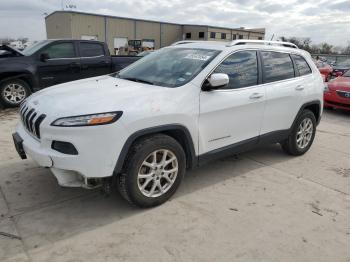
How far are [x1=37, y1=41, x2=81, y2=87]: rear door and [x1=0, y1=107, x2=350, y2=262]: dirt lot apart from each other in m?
4.16

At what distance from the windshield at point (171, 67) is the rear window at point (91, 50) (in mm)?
5056

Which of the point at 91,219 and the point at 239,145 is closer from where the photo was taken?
the point at 91,219

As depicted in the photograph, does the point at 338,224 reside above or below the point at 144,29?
below

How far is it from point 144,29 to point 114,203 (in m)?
45.6

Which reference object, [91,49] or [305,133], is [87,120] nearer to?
[305,133]

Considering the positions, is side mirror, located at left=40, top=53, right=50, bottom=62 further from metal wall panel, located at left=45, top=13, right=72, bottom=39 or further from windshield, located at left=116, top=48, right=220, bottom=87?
metal wall panel, located at left=45, top=13, right=72, bottom=39

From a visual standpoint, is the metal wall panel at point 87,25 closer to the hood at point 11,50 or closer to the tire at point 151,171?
the hood at point 11,50

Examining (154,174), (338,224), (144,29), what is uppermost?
(144,29)

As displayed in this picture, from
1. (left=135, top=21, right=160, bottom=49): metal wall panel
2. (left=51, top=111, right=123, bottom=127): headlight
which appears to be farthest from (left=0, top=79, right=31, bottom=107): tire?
(left=135, top=21, right=160, bottom=49): metal wall panel

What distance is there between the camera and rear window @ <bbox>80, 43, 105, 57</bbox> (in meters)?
9.20

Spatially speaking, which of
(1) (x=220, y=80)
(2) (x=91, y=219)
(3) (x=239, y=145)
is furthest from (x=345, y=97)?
(2) (x=91, y=219)

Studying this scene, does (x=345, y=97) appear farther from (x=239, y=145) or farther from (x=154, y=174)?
(x=154, y=174)

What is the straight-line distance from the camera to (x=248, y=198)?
3.91 metres

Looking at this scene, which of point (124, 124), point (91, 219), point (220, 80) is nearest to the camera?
point (124, 124)
